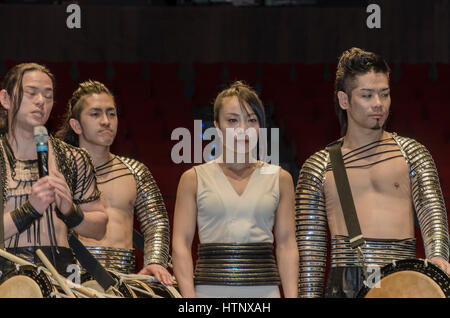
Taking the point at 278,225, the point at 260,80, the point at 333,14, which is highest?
the point at 333,14

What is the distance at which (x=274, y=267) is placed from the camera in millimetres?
3539

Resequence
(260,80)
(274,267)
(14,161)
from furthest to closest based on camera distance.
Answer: (260,80) < (274,267) < (14,161)

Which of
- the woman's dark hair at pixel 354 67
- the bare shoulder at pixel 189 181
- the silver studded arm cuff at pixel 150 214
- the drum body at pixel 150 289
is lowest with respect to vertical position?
the drum body at pixel 150 289

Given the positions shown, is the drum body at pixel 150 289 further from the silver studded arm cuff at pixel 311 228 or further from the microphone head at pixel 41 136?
the microphone head at pixel 41 136

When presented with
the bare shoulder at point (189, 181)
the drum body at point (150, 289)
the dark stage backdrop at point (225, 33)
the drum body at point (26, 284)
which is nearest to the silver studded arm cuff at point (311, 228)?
the bare shoulder at point (189, 181)

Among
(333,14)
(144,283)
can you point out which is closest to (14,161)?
(144,283)

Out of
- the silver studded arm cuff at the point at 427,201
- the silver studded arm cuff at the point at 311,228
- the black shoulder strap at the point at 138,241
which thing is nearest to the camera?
the silver studded arm cuff at the point at 427,201

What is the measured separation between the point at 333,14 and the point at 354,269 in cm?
446

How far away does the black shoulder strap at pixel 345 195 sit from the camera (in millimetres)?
3404

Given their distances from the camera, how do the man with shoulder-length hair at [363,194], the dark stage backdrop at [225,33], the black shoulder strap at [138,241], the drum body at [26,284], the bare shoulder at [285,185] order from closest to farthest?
the drum body at [26,284], the man with shoulder-length hair at [363,194], the bare shoulder at [285,185], the black shoulder strap at [138,241], the dark stage backdrop at [225,33]

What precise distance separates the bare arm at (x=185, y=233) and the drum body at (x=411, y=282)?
0.90 meters

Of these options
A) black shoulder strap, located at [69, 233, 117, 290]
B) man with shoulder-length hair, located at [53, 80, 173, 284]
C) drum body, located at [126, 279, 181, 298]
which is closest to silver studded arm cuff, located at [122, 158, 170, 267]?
man with shoulder-length hair, located at [53, 80, 173, 284]

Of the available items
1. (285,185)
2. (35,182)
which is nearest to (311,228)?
(285,185)

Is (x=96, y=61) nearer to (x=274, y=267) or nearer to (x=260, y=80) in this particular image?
(x=260, y=80)
